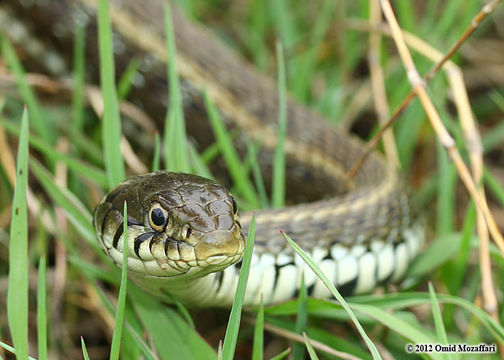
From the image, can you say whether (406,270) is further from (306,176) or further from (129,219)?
(129,219)

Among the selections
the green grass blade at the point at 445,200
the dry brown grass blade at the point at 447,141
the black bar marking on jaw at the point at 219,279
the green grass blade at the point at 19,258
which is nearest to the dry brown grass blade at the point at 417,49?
the dry brown grass blade at the point at 447,141

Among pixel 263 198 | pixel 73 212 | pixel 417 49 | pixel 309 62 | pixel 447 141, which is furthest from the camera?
pixel 309 62

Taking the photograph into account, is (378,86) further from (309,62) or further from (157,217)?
(157,217)

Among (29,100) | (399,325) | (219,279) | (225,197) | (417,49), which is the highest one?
(417,49)

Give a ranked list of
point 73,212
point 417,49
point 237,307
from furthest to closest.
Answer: point 417,49 → point 73,212 → point 237,307

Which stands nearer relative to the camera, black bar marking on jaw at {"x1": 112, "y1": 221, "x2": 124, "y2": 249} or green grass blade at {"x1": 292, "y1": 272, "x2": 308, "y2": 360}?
black bar marking on jaw at {"x1": 112, "y1": 221, "x2": 124, "y2": 249}

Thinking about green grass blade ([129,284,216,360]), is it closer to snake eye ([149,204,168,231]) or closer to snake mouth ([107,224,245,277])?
snake mouth ([107,224,245,277])

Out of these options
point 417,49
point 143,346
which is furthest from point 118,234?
point 417,49

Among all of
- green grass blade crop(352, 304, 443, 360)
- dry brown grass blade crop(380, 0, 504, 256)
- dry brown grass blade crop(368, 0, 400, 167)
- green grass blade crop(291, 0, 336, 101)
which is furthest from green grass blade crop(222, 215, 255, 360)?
green grass blade crop(291, 0, 336, 101)
